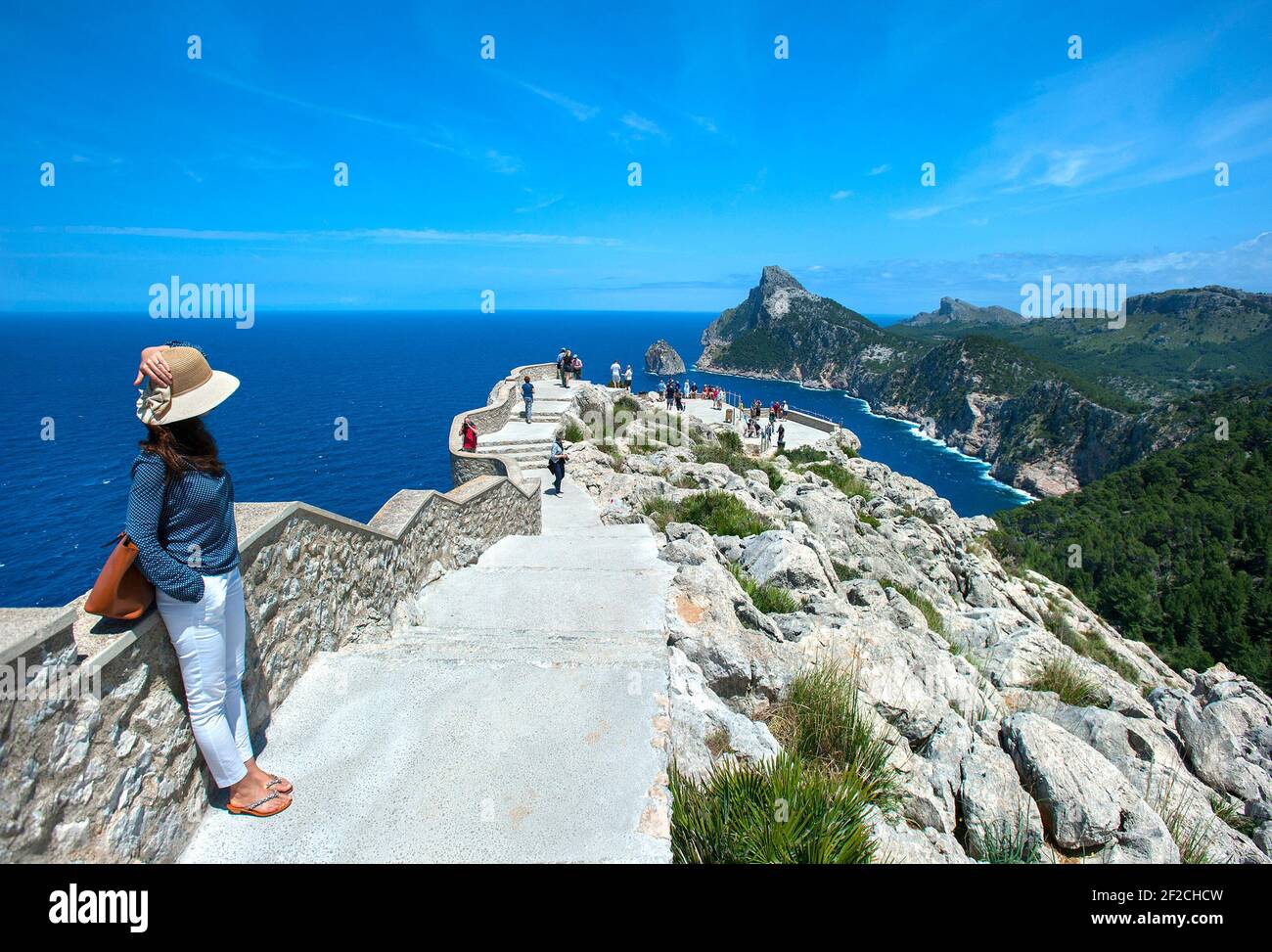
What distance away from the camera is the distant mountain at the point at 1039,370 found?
288 feet

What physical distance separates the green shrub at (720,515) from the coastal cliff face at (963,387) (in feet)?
273

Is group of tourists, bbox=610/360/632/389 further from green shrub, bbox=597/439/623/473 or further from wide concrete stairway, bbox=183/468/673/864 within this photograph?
wide concrete stairway, bbox=183/468/673/864

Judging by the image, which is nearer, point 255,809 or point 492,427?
point 255,809

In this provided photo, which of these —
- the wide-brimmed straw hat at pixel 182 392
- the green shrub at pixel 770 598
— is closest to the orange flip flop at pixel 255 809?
the wide-brimmed straw hat at pixel 182 392

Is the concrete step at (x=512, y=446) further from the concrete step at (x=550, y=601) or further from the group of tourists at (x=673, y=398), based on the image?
the group of tourists at (x=673, y=398)

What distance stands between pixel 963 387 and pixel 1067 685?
389 feet

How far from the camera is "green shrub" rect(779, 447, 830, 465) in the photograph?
1172 inches

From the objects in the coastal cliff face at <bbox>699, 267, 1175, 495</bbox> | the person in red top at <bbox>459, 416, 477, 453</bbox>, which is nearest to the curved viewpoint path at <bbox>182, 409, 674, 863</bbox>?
the person in red top at <bbox>459, 416, 477, 453</bbox>

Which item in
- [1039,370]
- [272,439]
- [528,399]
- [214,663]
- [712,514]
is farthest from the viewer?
[1039,370]

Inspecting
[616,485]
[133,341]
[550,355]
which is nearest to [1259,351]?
[550,355]

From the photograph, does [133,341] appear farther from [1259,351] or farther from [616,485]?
[1259,351]

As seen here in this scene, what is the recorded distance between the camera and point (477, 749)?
4.13 metres

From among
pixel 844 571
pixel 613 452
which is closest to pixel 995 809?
pixel 844 571

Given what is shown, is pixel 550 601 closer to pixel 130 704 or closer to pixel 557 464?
pixel 130 704
